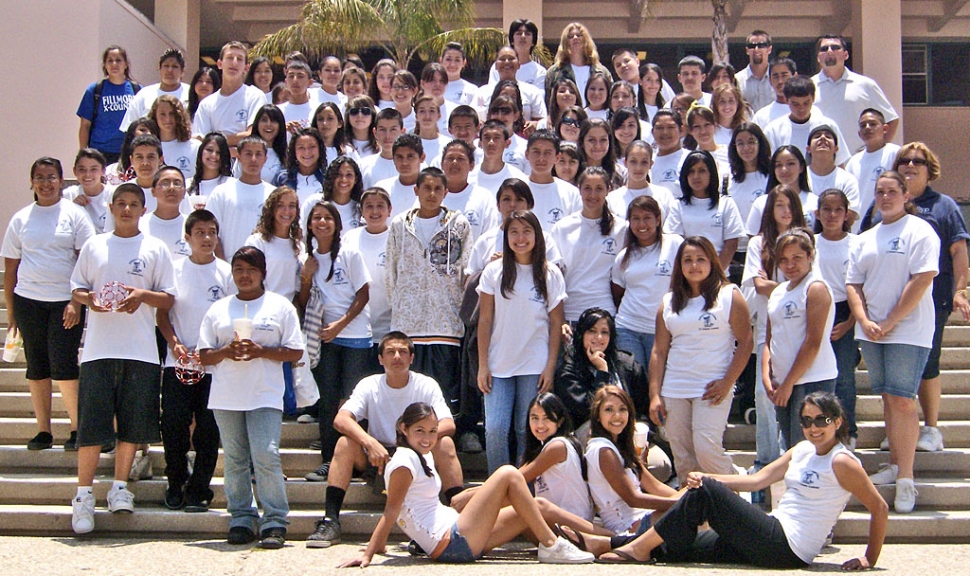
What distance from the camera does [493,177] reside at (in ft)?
28.3

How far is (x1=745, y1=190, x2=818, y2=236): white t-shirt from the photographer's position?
789 cm

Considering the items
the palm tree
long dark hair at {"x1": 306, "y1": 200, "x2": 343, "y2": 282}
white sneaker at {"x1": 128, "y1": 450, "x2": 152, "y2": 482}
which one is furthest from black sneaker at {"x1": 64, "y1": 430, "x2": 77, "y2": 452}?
the palm tree

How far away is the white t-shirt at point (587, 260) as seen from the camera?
24.6 ft

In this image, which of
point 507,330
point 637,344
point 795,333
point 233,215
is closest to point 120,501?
point 233,215

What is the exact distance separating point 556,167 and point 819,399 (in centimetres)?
353

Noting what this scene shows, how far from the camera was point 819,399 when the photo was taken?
5832 millimetres

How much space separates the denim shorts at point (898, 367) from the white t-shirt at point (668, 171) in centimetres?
248

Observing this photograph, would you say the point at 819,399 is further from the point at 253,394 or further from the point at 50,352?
the point at 50,352

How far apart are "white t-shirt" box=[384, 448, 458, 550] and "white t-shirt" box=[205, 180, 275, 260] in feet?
9.25

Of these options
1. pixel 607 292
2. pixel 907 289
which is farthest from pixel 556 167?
pixel 907 289

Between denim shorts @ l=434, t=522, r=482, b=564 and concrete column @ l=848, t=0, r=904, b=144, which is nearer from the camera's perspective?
denim shorts @ l=434, t=522, r=482, b=564

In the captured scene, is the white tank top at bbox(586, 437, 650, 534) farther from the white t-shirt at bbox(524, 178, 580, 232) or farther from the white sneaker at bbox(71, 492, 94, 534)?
the white sneaker at bbox(71, 492, 94, 534)

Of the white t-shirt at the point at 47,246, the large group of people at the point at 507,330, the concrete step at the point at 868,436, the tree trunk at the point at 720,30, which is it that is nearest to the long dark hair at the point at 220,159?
the large group of people at the point at 507,330

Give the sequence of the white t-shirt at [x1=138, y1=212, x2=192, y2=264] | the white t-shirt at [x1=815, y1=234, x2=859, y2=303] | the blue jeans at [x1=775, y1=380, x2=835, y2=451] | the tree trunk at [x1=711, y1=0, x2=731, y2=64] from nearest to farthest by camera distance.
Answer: the blue jeans at [x1=775, y1=380, x2=835, y2=451], the white t-shirt at [x1=815, y1=234, x2=859, y2=303], the white t-shirt at [x1=138, y1=212, x2=192, y2=264], the tree trunk at [x1=711, y1=0, x2=731, y2=64]
